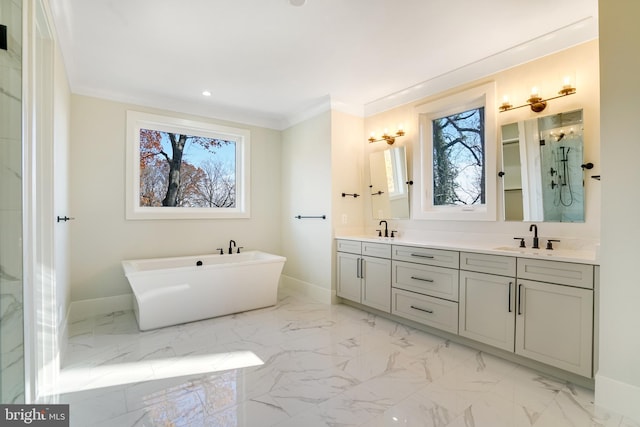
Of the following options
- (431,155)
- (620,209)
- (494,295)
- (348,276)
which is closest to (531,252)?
(494,295)

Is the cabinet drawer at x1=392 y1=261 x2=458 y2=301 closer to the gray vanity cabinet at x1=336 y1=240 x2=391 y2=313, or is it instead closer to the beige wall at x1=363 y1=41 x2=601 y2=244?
the gray vanity cabinet at x1=336 y1=240 x2=391 y2=313

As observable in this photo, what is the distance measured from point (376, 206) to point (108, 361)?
3156 mm

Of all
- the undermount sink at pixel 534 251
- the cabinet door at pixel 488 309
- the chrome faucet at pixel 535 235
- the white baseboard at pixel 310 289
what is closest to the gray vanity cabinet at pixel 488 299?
the cabinet door at pixel 488 309

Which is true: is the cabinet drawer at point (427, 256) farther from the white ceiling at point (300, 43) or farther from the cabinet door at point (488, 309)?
the white ceiling at point (300, 43)

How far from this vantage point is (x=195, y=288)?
326 centimetres

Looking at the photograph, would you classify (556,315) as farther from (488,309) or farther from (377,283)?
(377,283)

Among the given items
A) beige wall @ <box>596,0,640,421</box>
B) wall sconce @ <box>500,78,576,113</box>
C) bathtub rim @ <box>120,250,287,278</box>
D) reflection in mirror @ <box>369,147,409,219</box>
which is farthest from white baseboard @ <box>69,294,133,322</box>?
wall sconce @ <box>500,78,576,113</box>

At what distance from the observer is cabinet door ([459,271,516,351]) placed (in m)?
2.35

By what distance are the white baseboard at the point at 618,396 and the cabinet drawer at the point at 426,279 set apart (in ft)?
3.41

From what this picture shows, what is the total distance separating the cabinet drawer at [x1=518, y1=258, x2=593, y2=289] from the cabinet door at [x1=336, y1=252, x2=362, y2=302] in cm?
173

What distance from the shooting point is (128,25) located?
2.37m

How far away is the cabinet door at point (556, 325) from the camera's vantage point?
1983mm

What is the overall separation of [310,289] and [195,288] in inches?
60.7

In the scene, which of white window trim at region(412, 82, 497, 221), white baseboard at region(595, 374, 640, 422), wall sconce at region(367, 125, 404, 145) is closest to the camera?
white baseboard at region(595, 374, 640, 422)
